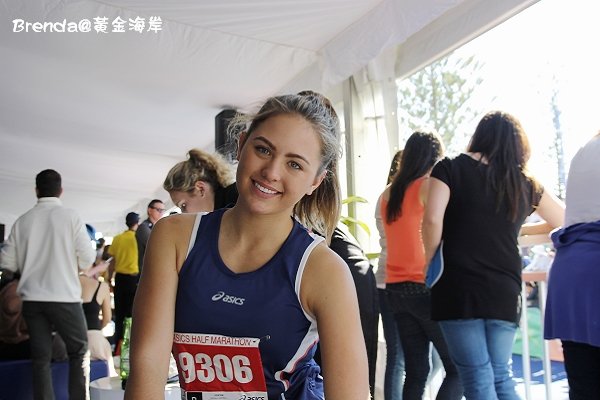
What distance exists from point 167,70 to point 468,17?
2300 millimetres

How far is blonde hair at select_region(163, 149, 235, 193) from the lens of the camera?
2135mm

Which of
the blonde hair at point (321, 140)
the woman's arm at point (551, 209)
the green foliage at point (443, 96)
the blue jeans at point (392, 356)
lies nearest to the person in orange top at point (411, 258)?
the blue jeans at point (392, 356)

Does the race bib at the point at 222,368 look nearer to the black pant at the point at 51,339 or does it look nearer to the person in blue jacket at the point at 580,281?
the person in blue jacket at the point at 580,281

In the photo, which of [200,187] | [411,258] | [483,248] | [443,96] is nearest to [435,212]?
[483,248]

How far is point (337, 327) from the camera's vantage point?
1.05 meters

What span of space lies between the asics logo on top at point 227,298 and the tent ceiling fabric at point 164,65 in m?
0.59

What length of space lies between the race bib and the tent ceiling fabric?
656 millimetres

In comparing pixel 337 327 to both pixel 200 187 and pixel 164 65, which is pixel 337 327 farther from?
pixel 164 65

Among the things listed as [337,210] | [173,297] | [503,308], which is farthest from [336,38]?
[173,297]

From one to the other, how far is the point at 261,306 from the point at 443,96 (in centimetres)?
360

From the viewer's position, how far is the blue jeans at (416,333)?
238cm

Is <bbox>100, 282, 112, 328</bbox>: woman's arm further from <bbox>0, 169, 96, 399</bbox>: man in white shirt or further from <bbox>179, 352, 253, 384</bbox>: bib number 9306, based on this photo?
<bbox>179, 352, 253, 384</bbox>: bib number 9306

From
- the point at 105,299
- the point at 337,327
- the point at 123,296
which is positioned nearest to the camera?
the point at 337,327

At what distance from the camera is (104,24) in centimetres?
338
